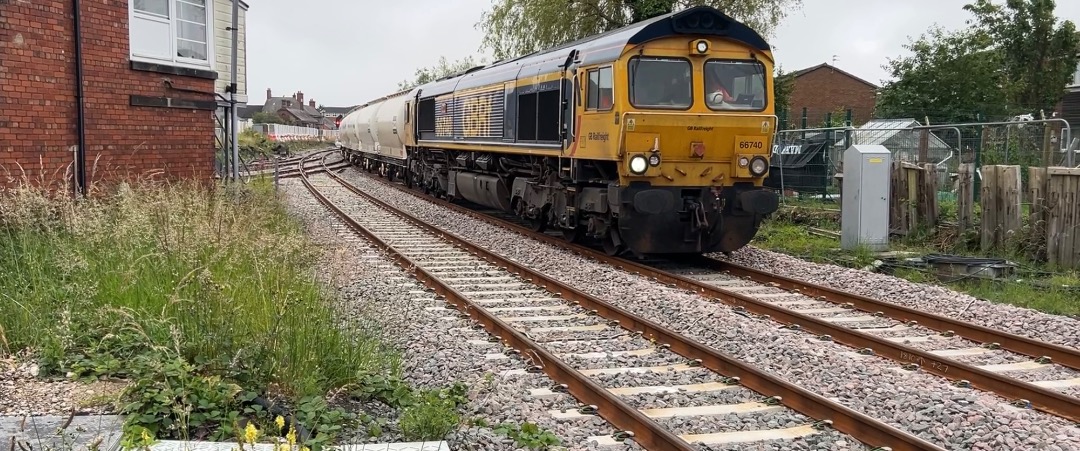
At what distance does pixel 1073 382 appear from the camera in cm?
621

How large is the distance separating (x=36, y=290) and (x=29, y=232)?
1483 mm

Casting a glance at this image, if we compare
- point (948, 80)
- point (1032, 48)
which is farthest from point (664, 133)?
point (1032, 48)

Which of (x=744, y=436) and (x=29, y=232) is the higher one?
(x=29, y=232)

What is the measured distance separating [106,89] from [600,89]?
6.60 metres

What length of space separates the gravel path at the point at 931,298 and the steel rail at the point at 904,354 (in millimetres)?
1603

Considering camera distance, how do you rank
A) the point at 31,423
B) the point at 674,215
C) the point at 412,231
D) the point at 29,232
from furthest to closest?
the point at 412,231, the point at 674,215, the point at 29,232, the point at 31,423

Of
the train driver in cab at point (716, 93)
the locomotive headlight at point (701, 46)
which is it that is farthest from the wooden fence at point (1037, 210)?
the locomotive headlight at point (701, 46)

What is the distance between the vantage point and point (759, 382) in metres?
5.94

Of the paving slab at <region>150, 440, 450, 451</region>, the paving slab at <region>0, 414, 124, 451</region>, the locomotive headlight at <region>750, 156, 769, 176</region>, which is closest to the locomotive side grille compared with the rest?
the locomotive headlight at <region>750, 156, 769, 176</region>

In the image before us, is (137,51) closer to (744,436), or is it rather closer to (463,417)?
(463,417)

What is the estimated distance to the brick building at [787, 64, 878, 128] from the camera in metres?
53.4

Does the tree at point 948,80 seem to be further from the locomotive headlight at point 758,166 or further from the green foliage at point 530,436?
the green foliage at point 530,436

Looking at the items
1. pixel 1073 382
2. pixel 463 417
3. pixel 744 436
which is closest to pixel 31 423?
pixel 463 417

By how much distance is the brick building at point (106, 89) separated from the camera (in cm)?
1042
